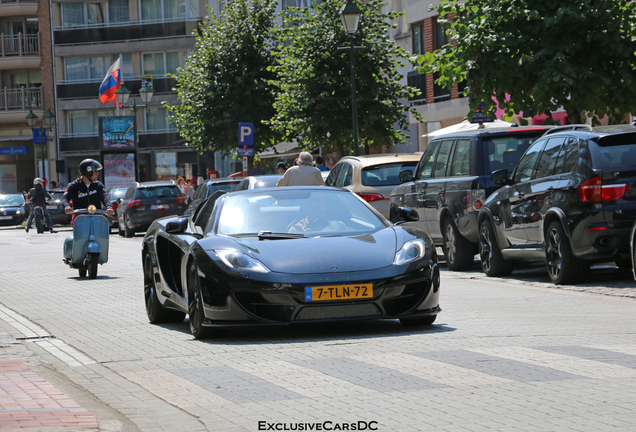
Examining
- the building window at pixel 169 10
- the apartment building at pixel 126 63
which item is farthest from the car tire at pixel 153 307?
the building window at pixel 169 10

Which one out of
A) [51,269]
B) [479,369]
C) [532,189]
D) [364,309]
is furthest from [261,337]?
[51,269]

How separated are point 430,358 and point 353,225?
8.23 ft

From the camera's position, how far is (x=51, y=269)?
821 inches

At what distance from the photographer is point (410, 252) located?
9.24 m

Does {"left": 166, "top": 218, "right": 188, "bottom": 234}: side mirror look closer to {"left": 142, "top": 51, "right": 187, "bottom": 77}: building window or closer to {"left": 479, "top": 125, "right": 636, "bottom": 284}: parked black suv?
{"left": 479, "top": 125, "right": 636, "bottom": 284}: parked black suv

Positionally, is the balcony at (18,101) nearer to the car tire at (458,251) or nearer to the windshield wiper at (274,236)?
the car tire at (458,251)

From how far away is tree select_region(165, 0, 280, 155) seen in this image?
4694 cm

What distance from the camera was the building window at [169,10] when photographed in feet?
245

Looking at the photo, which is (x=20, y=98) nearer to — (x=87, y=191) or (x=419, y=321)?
(x=87, y=191)

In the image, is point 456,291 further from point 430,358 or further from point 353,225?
point 430,358

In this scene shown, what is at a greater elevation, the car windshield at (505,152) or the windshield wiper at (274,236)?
the car windshield at (505,152)

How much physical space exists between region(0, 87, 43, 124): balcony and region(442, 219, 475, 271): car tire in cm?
6308

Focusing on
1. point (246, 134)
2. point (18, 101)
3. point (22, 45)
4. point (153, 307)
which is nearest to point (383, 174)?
point (153, 307)

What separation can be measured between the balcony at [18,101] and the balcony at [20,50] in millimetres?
1573
